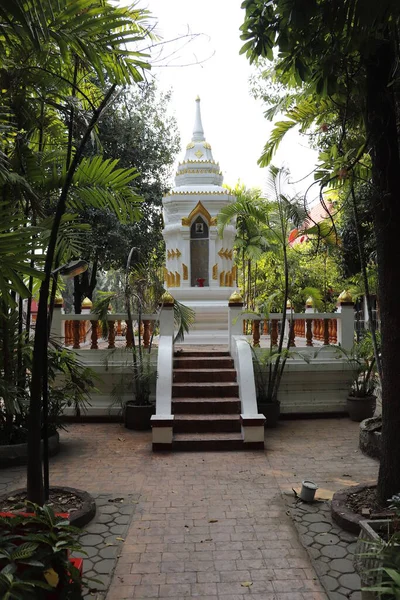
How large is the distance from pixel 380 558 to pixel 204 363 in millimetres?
5399

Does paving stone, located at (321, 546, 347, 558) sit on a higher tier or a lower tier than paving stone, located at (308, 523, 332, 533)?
higher

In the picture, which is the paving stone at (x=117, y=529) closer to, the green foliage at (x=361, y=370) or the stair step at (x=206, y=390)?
the stair step at (x=206, y=390)

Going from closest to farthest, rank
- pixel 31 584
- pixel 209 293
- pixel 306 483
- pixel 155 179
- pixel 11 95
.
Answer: pixel 31 584 → pixel 11 95 → pixel 306 483 → pixel 209 293 → pixel 155 179

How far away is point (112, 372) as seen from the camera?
7680mm

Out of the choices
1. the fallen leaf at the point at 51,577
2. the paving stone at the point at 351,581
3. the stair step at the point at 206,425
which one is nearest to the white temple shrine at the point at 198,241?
the stair step at the point at 206,425

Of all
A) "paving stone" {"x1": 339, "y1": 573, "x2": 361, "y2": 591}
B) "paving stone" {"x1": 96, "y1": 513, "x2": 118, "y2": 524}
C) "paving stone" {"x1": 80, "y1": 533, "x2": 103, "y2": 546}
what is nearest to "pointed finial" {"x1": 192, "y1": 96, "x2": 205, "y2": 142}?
"paving stone" {"x1": 96, "y1": 513, "x2": 118, "y2": 524}

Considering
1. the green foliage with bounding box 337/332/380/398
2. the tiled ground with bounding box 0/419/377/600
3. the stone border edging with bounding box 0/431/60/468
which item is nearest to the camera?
the tiled ground with bounding box 0/419/377/600

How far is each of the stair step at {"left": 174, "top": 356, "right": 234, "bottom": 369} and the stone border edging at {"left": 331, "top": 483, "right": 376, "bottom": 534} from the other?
3.48 m

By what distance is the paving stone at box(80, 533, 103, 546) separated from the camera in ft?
12.3

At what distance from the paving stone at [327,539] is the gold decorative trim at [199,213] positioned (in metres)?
7.88

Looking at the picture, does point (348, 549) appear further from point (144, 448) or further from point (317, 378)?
point (317, 378)

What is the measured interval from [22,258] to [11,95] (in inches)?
88.8

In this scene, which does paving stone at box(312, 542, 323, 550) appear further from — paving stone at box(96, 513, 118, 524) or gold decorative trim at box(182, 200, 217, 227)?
gold decorative trim at box(182, 200, 217, 227)

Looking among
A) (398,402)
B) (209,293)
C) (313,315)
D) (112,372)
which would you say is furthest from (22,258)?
(209,293)
